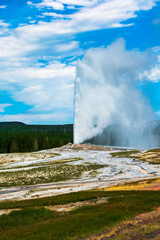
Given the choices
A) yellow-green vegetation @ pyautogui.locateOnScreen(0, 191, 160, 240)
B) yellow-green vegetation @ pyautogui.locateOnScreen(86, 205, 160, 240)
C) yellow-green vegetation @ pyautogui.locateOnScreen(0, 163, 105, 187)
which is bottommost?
yellow-green vegetation @ pyautogui.locateOnScreen(0, 163, 105, 187)

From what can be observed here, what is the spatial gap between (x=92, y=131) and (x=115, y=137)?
1433 inches

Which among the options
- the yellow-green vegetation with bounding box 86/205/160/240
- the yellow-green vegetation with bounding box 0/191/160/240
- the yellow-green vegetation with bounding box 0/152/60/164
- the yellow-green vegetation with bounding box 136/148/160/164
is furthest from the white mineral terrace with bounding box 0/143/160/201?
the yellow-green vegetation with bounding box 86/205/160/240

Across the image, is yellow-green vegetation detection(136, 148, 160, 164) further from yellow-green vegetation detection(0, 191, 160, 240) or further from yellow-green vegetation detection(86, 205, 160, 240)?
yellow-green vegetation detection(86, 205, 160, 240)

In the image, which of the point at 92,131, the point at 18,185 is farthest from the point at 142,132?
the point at 18,185

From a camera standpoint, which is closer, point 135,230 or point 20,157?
point 135,230

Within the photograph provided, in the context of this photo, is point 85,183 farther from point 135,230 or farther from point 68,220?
point 135,230

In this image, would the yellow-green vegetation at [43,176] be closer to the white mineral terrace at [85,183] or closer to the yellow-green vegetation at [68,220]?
the white mineral terrace at [85,183]

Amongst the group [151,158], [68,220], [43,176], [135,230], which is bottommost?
[43,176]

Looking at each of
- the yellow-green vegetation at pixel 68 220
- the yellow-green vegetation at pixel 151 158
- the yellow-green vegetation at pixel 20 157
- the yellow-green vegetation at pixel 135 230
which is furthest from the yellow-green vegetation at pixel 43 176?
the yellow-green vegetation at pixel 135 230

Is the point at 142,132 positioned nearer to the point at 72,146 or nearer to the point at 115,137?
the point at 115,137

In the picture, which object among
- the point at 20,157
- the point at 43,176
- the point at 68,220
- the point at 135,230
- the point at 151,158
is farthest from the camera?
the point at 20,157

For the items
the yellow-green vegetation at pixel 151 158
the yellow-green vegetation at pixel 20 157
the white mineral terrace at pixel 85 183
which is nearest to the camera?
the white mineral terrace at pixel 85 183

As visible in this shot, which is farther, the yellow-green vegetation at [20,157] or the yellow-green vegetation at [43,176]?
the yellow-green vegetation at [20,157]

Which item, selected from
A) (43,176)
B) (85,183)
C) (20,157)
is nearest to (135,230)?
(85,183)
